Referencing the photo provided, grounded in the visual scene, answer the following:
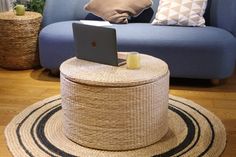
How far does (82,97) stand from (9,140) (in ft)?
1.73

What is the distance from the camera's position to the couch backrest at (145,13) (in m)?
2.89

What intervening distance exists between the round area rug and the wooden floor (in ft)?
0.25

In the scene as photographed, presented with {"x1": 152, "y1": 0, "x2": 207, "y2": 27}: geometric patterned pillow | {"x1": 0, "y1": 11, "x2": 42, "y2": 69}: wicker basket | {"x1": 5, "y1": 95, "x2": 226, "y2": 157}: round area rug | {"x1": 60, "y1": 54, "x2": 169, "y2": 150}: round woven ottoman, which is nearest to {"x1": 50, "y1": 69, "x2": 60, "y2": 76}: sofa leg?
{"x1": 0, "y1": 11, "x2": 42, "y2": 69}: wicker basket

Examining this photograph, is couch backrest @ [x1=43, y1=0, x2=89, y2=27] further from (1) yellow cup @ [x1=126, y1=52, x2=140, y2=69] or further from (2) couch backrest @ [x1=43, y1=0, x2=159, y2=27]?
(1) yellow cup @ [x1=126, y1=52, x2=140, y2=69]

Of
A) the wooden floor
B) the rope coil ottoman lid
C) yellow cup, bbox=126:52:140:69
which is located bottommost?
the wooden floor

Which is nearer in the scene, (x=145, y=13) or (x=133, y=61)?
(x=133, y=61)

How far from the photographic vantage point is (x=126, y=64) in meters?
1.97

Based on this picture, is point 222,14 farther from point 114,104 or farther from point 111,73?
point 114,104

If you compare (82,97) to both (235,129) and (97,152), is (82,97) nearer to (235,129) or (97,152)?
(97,152)

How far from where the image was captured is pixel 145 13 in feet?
10.5

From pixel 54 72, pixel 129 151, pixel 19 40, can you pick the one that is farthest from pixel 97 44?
pixel 19 40

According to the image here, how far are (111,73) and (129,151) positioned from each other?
43 cm

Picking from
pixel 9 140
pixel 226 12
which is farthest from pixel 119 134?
pixel 226 12

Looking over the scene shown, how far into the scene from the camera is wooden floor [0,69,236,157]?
2.29m
